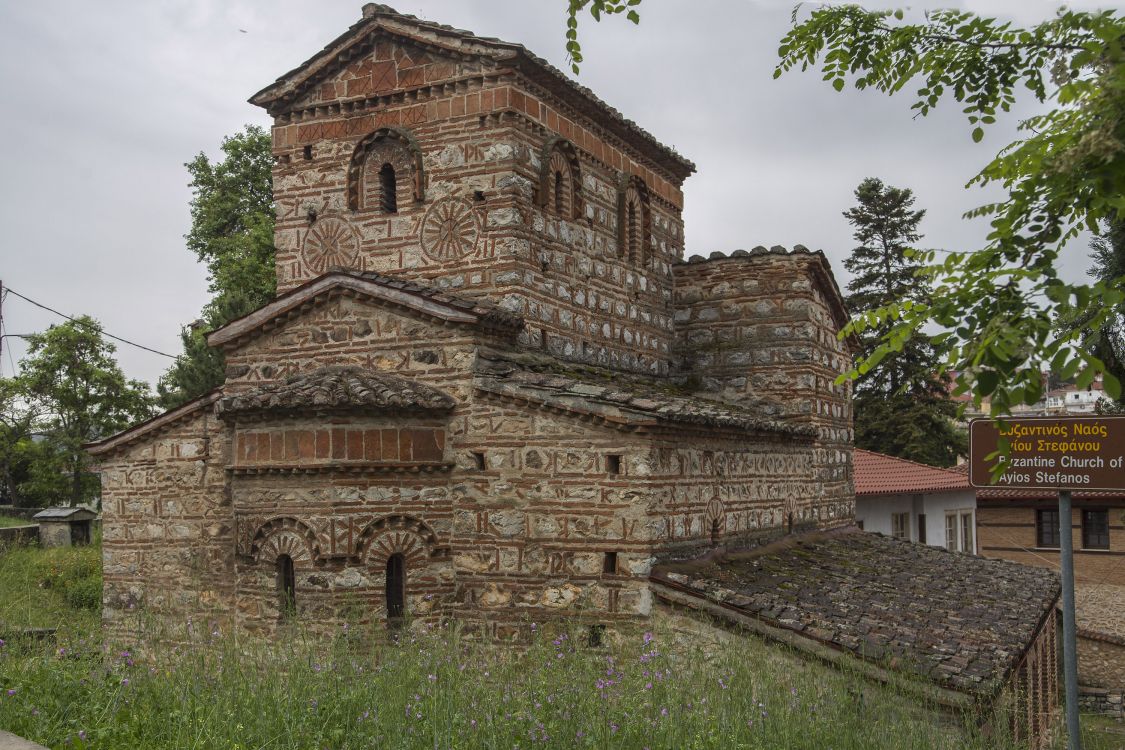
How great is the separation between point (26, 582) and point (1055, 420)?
16.6m

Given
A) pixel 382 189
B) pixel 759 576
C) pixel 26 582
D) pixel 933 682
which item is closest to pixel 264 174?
pixel 26 582

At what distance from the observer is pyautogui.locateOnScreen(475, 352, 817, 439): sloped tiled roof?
9023mm

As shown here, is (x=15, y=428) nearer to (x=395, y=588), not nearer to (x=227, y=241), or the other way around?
(x=227, y=241)

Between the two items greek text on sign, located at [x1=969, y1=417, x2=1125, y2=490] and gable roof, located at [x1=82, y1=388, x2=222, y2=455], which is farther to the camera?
gable roof, located at [x1=82, y1=388, x2=222, y2=455]

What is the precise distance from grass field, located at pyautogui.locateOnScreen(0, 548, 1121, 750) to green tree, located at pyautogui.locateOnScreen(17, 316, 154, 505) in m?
30.5

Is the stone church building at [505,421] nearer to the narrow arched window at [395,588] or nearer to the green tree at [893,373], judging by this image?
the narrow arched window at [395,588]

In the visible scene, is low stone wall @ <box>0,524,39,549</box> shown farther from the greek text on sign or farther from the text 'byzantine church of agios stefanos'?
the greek text on sign

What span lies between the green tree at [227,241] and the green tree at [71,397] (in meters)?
11.2

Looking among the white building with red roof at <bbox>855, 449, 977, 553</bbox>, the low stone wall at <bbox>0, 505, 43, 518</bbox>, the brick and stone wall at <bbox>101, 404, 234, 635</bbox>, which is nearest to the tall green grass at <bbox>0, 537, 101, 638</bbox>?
the brick and stone wall at <bbox>101, 404, 234, 635</bbox>

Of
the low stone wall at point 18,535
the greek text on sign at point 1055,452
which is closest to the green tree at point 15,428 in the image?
the low stone wall at point 18,535

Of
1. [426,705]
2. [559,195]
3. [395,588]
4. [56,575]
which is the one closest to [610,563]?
[395,588]

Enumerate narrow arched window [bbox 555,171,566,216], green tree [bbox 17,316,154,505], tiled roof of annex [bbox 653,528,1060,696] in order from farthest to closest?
1. green tree [bbox 17,316,154,505]
2. narrow arched window [bbox 555,171,566,216]
3. tiled roof of annex [bbox 653,528,1060,696]

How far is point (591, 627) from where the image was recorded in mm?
9000

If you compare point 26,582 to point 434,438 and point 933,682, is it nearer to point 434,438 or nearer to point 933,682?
point 434,438
